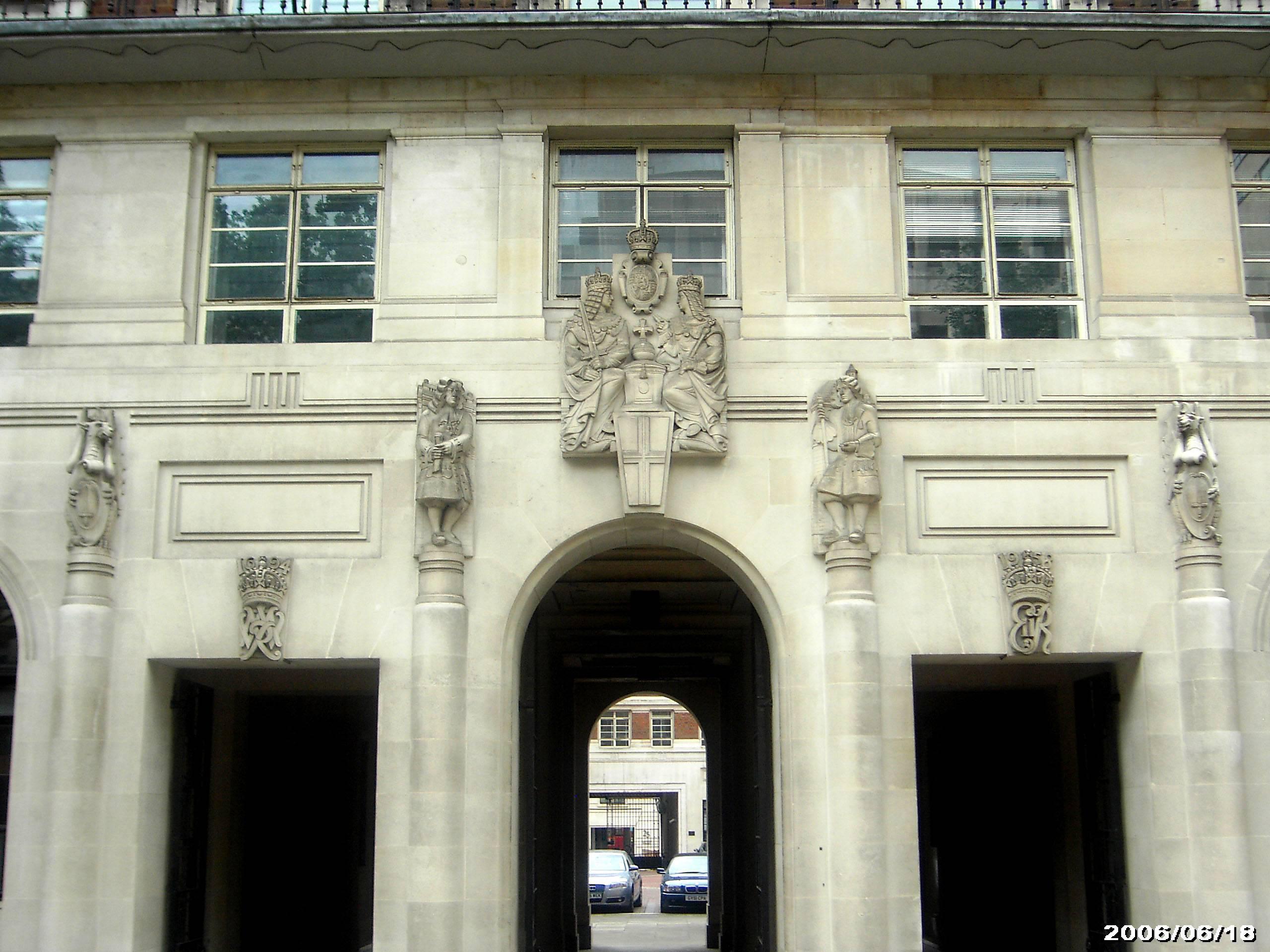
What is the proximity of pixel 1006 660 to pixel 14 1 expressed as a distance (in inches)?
486

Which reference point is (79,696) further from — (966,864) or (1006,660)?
(966,864)

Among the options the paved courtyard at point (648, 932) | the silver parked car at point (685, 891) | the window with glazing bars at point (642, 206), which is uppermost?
the window with glazing bars at point (642, 206)

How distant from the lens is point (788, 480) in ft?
43.0

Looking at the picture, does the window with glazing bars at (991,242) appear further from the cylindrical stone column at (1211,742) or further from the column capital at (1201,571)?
the cylindrical stone column at (1211,742)

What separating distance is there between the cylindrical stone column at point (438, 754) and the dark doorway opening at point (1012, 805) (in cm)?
546

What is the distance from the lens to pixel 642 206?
46.8 ft

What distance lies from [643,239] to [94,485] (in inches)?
228

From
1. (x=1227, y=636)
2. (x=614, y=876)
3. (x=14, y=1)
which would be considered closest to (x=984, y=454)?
(x=1227, y=636)

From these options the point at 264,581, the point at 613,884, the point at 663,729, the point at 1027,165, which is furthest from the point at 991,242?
the point at 663,729

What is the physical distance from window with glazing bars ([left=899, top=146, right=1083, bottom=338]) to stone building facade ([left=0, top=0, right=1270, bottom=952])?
Answer: 4cm

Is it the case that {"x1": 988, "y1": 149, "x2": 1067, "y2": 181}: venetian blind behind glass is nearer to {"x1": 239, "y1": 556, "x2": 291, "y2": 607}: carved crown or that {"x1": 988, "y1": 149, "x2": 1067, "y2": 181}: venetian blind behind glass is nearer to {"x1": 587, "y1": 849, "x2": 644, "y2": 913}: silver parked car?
{"x1": 239, "y1": 556, "x2": 291, "y2": 607}: carved crown

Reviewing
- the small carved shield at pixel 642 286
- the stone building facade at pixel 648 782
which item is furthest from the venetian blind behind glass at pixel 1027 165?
the stone building facade at pixel 648 782

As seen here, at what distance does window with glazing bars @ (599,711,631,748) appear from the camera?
5862cm
